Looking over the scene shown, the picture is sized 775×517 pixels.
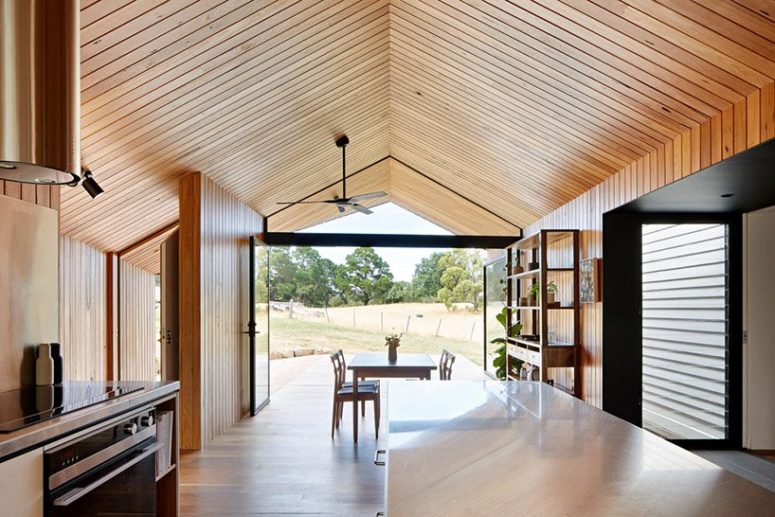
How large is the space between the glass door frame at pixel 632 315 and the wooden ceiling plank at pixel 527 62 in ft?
4.74

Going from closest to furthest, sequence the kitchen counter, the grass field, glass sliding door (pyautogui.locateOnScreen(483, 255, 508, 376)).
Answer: the kitchen counter
glass sliding door (pyautogui.locateOnScreen(483, 255, 508, 376))
the grass field

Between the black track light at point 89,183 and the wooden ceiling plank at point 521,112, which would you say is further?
the wooden ceiling plank at point 521,112

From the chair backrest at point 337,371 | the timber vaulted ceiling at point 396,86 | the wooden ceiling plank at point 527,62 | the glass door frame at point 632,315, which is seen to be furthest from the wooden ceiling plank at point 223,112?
the glass door frame at point 632,315

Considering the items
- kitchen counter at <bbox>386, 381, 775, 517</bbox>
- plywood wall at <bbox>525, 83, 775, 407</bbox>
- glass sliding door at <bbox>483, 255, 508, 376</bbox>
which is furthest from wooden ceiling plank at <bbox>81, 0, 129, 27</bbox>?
glass sliding door at <bbox>483, 255, 508, 376</bbox>

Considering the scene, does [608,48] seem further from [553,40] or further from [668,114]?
[668,114]

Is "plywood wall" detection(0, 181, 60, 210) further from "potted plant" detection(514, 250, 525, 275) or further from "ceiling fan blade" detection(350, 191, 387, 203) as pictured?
"potted plant" detection(514, 250, 525, 275)

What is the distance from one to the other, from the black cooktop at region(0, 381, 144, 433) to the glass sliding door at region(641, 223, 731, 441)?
14.5 feet

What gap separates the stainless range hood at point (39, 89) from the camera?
1.84m

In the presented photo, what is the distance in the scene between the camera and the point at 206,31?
295cm

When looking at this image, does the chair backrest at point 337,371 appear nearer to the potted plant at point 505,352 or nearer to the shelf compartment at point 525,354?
the shelf compartment at point 525,354

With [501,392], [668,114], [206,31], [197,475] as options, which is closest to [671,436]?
[668,114]

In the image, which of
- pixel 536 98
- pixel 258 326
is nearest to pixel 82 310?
pixel 258 326

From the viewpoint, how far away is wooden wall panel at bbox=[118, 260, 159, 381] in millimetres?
6262

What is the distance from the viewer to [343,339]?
1216 centimetres
